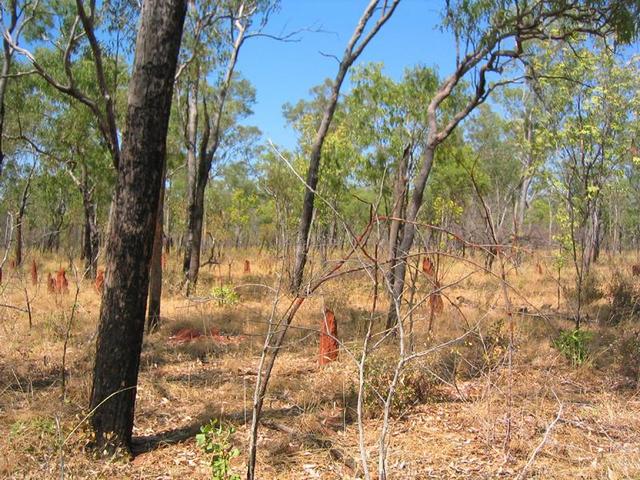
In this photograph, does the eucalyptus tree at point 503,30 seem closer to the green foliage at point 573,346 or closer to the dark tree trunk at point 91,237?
the green foliage at point 573,346

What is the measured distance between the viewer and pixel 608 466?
141 inches

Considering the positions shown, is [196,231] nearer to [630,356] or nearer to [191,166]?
[191,166]

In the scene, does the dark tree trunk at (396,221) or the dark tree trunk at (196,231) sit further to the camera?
the dark tree trunk at (196,231)

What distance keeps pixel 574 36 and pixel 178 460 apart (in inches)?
293

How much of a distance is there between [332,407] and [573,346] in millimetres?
2983

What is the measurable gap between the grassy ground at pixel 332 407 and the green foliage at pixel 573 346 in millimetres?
101

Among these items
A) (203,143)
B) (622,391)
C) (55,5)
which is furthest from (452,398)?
(55,5)

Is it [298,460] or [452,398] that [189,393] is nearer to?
[298,460]

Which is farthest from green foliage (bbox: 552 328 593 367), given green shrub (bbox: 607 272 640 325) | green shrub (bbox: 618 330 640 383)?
green shrub (bbox: 607 272 640 325)

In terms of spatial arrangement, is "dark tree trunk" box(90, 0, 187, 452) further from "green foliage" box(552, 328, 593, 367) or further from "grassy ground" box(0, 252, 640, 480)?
"green foliage" box(552, 328, 593, 367)

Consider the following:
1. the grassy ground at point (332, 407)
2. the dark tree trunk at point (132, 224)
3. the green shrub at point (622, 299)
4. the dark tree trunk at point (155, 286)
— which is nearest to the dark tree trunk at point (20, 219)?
the dark tree trunk at point (155, 286)

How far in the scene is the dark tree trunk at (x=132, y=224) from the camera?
3.73 m

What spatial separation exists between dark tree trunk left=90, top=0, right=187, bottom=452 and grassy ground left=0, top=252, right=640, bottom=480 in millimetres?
316

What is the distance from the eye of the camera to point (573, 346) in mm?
6242
